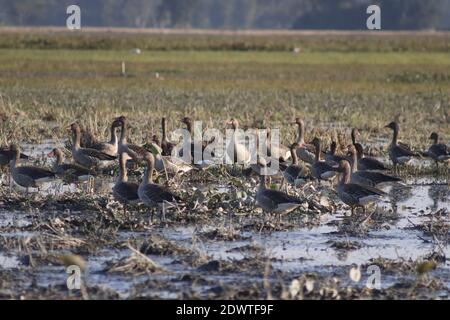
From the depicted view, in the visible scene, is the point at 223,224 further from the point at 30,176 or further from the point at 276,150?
the point at 276,150

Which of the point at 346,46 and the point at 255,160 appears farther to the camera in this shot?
the point at 346,46

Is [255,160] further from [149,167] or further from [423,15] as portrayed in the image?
[423,15]

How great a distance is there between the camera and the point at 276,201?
1170 centimetres

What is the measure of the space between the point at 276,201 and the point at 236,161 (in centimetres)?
419

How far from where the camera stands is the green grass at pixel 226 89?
21.5 metres

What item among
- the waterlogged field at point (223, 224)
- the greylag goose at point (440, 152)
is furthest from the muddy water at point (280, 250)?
the greylag goose at point (440, 152)

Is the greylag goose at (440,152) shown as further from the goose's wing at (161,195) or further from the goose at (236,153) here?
the goose's wing at (161,195)

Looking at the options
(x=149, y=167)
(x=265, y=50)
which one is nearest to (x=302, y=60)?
(x=265, y=50)

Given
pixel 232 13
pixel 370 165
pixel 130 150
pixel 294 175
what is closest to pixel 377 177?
pixel 294 175

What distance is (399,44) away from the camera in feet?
199

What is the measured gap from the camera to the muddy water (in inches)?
349

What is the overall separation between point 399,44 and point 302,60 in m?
13.0

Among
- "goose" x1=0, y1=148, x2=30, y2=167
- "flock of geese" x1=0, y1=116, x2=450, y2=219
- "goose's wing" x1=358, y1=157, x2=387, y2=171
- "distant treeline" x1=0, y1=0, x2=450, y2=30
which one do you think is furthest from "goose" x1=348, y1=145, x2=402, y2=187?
"distant treeline" x1=0, y1=0, x2=450, y2=30

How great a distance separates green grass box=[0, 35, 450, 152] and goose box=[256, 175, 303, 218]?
20.6 feet
